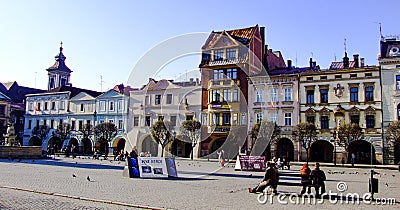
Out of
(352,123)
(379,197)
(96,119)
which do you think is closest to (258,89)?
(352,123)

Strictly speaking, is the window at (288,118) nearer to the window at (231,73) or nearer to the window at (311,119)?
the window at (311,119)

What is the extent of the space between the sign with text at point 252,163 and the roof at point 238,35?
2481 cm

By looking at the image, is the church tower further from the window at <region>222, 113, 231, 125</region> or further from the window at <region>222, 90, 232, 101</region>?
the window at <region>222, 113, 231, 125</region>

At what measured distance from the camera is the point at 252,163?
29641 millimetres

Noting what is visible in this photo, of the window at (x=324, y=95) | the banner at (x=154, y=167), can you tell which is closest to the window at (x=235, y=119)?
the window at (x=324, y=95)

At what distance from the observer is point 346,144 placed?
41.6m

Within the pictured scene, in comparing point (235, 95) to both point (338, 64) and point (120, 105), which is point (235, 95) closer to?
point (338, 64)

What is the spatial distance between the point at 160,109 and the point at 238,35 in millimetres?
15557

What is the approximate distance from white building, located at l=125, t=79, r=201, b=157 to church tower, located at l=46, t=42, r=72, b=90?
1298 inches

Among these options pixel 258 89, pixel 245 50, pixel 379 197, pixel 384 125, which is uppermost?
pixel 245 50

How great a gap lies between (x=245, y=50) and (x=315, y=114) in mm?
11953

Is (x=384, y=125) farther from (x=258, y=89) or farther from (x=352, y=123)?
(x=258, y=89)

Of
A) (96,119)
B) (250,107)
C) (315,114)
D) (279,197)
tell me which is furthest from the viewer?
(96,119)

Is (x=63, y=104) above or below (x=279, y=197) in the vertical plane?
above
